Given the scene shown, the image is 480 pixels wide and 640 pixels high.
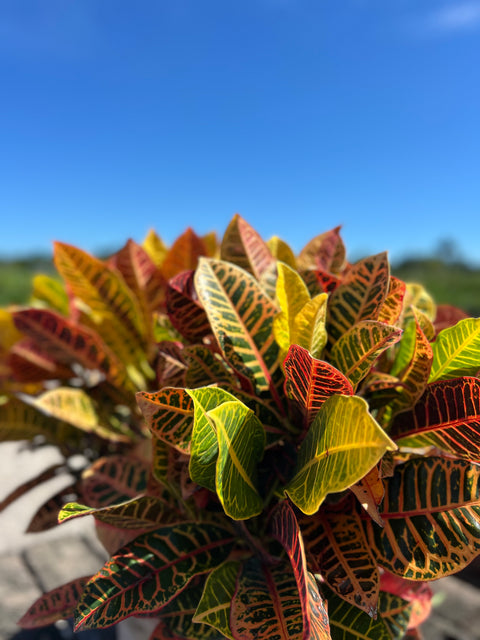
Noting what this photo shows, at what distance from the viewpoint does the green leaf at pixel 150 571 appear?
489 mm

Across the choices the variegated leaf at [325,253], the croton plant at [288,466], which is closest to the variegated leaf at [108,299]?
the croton plant at [288,466]

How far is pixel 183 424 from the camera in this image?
48cm

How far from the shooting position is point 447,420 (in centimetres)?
50

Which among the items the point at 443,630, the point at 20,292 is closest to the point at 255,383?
the point at 443,630

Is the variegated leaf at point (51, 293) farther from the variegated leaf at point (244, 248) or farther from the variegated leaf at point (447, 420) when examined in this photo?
the variegated leaf at point (447, 420)

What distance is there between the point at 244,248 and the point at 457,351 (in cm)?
30

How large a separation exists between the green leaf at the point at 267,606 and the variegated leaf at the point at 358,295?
0.25 meters

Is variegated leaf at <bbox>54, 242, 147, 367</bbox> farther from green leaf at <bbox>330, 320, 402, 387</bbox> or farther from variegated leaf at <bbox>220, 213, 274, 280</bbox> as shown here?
green leaf at <bbox>330, 320, 402, 387</bbox>

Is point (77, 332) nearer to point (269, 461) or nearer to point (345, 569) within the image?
point (269, 461)

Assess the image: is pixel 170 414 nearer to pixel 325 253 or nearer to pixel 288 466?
pixel 288 466

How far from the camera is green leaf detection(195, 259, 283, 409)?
1.77 feet

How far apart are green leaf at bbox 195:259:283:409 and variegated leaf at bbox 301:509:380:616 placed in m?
0.13

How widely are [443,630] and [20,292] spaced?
1093 cm

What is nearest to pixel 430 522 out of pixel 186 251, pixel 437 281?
pixel 186 251
